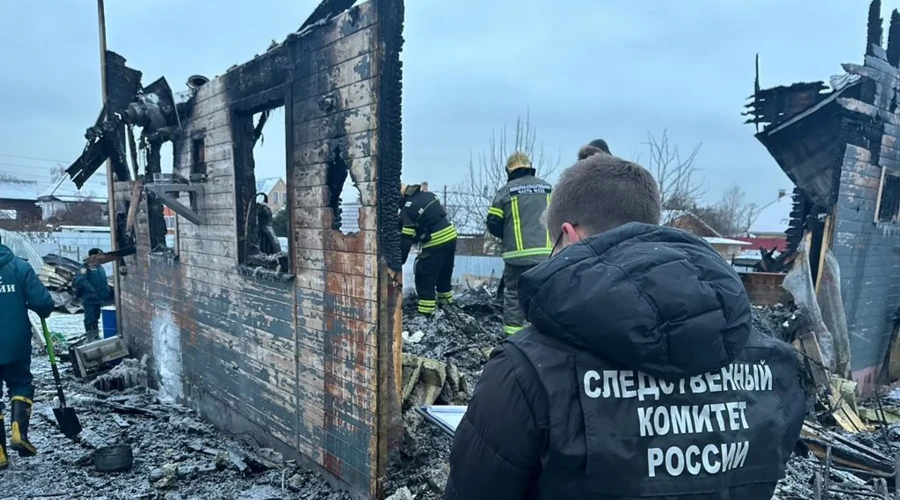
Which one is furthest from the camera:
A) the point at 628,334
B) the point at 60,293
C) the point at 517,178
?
the point at 60,293

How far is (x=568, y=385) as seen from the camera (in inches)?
43.1

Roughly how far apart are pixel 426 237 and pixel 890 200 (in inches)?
249

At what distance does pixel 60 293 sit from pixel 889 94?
18294 mm

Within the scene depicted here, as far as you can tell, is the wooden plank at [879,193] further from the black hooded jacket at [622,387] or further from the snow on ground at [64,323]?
the snow on ground at [64,323]

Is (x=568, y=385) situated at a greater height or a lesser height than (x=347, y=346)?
greater

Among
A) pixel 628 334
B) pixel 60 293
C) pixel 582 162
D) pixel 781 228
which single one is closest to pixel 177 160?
pixel 582 162

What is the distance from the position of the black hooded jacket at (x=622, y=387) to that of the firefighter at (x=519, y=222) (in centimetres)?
404

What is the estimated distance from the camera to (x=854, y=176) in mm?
6266

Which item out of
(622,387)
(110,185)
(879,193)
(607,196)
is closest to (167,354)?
(110,185)

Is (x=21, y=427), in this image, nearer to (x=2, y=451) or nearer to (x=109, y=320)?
(x=2, y=451)

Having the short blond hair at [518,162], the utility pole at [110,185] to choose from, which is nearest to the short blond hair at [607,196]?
the short blond hair at [518,162]

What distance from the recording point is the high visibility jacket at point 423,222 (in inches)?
281

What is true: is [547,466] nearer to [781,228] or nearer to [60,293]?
[60,293]

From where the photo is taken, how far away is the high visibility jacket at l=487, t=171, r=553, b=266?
5305 mm
